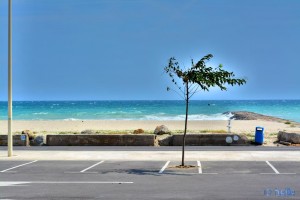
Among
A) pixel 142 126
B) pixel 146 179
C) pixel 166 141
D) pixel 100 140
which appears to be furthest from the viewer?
pixel 142 126

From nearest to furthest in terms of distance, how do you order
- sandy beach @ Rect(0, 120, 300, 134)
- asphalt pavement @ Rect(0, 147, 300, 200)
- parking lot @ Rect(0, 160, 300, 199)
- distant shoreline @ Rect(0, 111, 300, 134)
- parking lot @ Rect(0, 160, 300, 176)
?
parking lot @ Rect(0, 160, 300, 199) < asphalt pavement @ Rect(0, 147, 300, 200) < parking lot @ Rect(0, 160, 300, 176) < distant shoreline @ Rect(0, 111, 300, 134) < sandy beach @ Rect(0, 120, 300, 134)

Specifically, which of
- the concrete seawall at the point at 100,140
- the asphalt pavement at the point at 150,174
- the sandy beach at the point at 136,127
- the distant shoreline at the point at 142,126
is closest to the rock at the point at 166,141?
the concrete seawall at the point at 100,140

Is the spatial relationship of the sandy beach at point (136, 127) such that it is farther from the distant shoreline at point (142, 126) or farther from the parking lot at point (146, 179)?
the parking lot at point (146, 179)

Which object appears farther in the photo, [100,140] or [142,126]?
[142,126]

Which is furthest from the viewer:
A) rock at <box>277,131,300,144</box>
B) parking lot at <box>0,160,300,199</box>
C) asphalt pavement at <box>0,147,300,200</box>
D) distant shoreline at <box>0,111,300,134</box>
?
distant shoreline at <box>0,111,300,134</box>

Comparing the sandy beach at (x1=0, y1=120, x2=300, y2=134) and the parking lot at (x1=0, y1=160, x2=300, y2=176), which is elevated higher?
the parking lot at (x1=0, y1=160, x2=300, y2=176)

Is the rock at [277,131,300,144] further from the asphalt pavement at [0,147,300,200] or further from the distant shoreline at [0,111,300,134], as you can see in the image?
the distant shoreline at [0,111,300,134]

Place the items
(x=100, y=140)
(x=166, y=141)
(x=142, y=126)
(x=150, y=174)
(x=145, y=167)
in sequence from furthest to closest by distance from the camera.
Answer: (x=142, y=126)
(x=100, y=140)
(x=166, y=141)
(x=145, y=167)
(x=150, y=174)

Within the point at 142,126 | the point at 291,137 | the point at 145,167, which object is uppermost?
the point at 291,137

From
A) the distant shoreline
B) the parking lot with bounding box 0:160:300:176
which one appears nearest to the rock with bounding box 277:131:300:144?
the parking lot with bounding box 0:160:300:176

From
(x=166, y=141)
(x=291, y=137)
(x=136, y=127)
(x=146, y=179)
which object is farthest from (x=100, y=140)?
(x=136, y=127)

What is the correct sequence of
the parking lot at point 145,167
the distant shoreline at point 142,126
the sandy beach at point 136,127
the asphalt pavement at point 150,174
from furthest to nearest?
the sandy beach at point 136,127, the distant shoreline at point 142,126, the parking lot at point 145,167, the asphalt pavement at point 150,174

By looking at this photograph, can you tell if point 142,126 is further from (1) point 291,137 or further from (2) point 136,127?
(1) point 291,137

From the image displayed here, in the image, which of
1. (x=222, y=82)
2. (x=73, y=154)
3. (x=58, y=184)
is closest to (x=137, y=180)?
(x=58, y=184)
